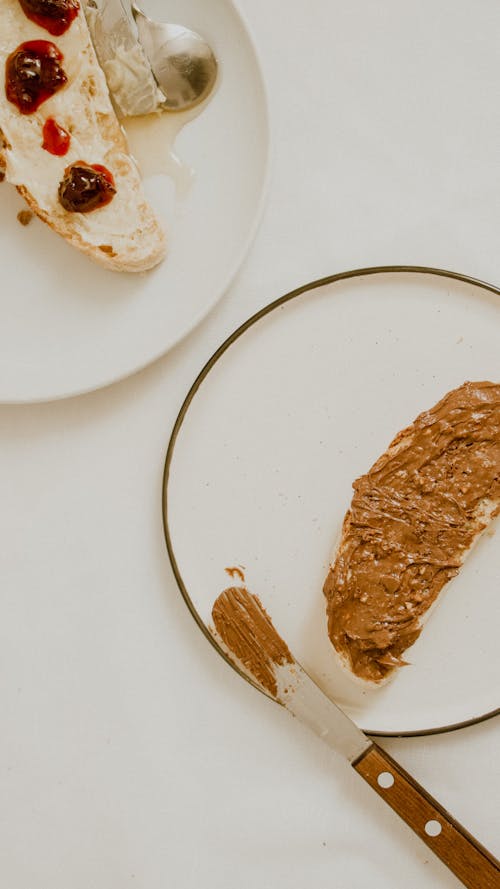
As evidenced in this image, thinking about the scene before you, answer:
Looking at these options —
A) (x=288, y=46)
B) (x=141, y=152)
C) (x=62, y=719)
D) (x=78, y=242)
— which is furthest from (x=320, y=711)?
(x=288, y=46)

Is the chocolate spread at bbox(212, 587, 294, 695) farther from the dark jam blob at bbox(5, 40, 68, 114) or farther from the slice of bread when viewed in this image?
the dark jam blob at bbox(5, 40, 68, 114)

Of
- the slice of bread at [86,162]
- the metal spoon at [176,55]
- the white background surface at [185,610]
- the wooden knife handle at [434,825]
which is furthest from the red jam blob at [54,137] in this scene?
the wooden knife handle at [434,825]

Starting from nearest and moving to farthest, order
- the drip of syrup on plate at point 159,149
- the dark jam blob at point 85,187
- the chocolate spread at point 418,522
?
1. the chocolate spread at point 418,522
2. the dark jam blob at point 85,187
3. the drip of syrup on plate at point 159,149

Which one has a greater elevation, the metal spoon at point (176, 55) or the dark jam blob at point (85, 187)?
the metal spoon at point (176, 55)

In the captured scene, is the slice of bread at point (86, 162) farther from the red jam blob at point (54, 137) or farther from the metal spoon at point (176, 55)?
the metal spoon at point (176, 55)

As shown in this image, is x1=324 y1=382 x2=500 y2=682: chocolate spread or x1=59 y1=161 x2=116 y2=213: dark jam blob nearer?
x1=324 y1=382 x2=500 y2=682: chocolate spread

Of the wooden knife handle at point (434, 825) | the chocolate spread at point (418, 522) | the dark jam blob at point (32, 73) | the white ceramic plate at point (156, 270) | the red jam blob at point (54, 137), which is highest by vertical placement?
the dark jam blob at point (32, 73)

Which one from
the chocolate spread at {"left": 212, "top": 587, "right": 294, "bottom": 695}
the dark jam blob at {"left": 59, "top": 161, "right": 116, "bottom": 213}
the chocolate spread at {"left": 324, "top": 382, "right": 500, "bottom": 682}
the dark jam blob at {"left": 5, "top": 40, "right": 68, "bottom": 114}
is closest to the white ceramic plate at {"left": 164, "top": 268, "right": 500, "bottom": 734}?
the chocolate spread at {"left": 212, "top": 587, "right": 294, "bottom": 695}
